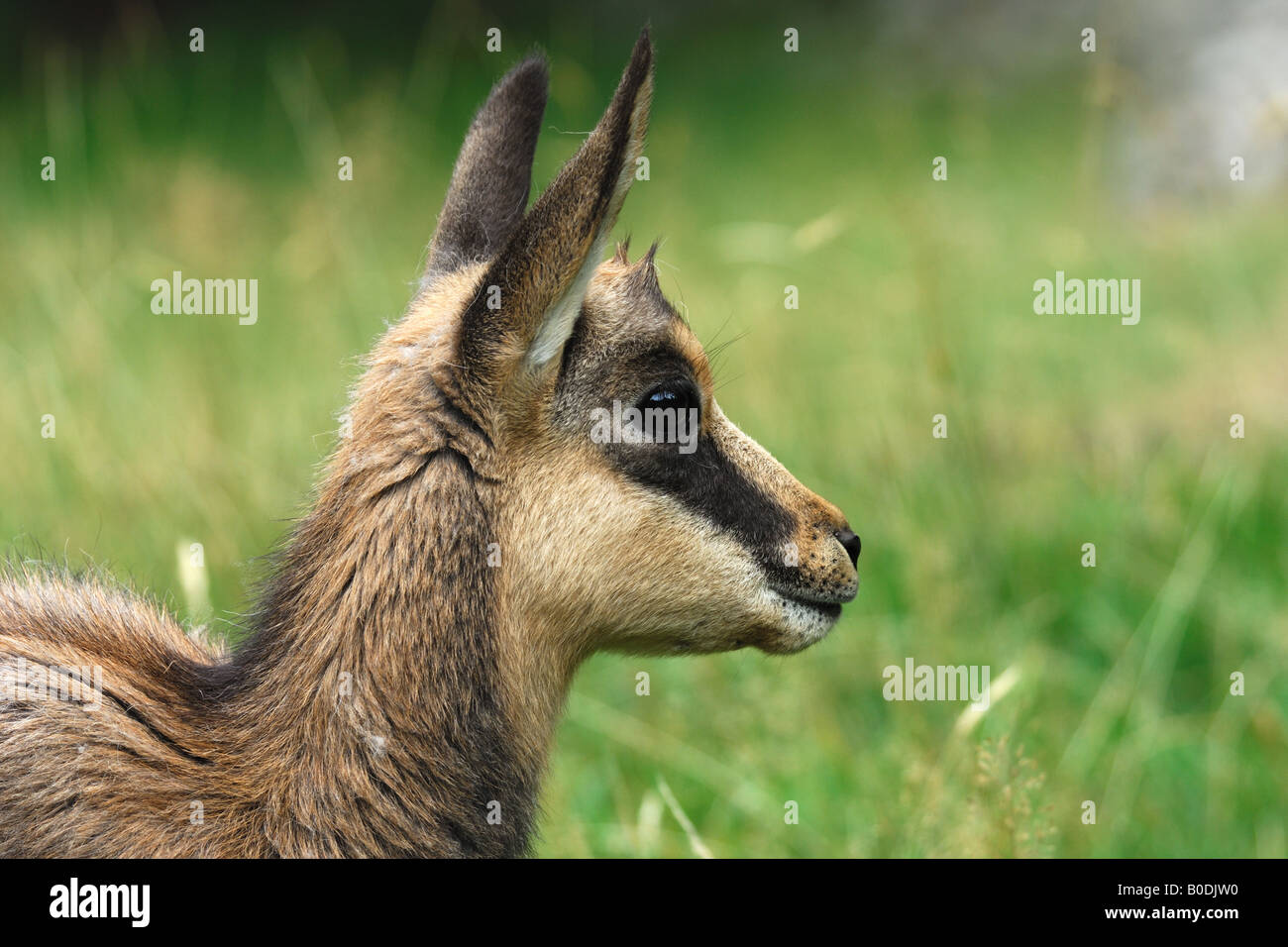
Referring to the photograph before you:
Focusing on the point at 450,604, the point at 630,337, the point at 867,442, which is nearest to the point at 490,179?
the point at 630,337

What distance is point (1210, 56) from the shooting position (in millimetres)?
13016

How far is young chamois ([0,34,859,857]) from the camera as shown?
408cm

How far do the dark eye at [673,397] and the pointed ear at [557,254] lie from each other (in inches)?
14.4

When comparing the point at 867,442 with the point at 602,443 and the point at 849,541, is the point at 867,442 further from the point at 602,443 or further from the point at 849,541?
the point at 602,443

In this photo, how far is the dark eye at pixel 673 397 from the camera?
4551mm

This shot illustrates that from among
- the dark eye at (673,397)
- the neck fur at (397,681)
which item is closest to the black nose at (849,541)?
the dark eye at (673,397)

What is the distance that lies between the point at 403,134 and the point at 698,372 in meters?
6.22

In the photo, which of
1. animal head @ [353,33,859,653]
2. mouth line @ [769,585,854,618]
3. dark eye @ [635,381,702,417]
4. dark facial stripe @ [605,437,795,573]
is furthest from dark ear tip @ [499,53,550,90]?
mouth line @ [769,585,854,618]

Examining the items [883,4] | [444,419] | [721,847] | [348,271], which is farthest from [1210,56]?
Answer: [444,419]

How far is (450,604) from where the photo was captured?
422 cm

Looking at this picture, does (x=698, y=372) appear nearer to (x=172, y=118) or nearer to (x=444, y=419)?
(x=444, y=419)

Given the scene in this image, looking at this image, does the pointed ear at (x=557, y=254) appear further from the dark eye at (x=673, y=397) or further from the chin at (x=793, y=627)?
the chin at (x=793, y=627)

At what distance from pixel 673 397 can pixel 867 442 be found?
15.6ft
